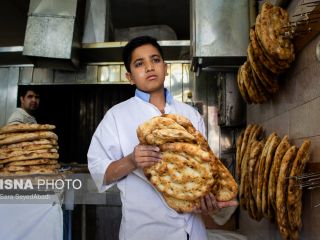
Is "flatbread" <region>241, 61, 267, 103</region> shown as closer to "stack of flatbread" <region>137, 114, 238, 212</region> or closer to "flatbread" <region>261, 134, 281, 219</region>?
"flatbread" <region>261, 134, 281, 219</region>

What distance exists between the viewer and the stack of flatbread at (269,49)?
83.0 inches

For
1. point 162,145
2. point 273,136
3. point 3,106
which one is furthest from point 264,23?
point 3,106

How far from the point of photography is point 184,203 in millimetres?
1556

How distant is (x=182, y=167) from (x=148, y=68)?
0.54 meters

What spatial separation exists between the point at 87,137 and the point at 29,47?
5.53ft

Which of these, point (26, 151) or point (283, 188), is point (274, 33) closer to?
point (283, 188)

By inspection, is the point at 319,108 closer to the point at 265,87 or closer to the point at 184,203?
the point at 265,87

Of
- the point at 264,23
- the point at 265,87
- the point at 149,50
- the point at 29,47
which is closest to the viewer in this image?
the point at 149,50

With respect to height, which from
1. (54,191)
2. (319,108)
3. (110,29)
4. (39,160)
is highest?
(110,29)

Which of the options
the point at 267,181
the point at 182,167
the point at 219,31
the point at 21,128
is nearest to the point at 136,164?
the point at 182,167

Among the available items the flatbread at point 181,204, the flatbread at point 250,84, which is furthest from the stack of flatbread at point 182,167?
the flatbread at point 250,84

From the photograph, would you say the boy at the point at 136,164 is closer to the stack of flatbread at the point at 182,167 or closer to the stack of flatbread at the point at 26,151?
the stack of flatbread at the point at 182,167

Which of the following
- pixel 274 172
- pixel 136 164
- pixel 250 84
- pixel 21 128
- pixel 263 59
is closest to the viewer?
pixel 136 164

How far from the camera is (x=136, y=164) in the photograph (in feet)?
4.80
